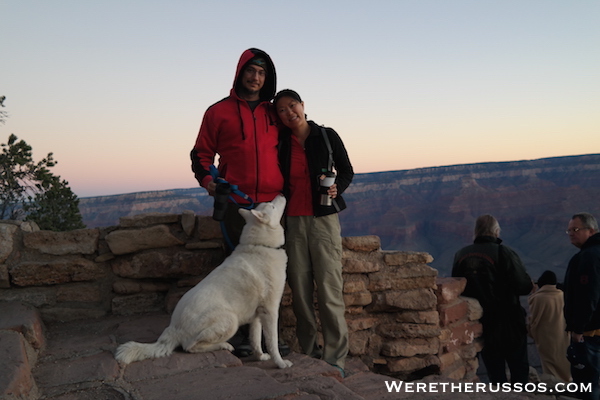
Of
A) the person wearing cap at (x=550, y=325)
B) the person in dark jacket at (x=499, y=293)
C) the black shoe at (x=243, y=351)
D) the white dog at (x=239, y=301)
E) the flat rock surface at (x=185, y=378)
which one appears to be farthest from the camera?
the person wearing cap at (x=550, y=325)

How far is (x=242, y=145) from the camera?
3.74m

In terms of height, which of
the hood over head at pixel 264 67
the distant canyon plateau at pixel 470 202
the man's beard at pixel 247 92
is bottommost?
the distant canyon plateau at pixel 470 202

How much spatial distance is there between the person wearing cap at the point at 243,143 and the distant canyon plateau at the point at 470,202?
2526 inches

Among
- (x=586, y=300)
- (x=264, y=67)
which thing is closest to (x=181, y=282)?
(x=264, y=67)

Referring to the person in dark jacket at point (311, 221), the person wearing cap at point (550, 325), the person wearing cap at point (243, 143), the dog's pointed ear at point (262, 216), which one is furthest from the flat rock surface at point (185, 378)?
the person wearing cap at point (550, 325)

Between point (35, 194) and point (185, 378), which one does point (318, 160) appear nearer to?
point (185, 378)

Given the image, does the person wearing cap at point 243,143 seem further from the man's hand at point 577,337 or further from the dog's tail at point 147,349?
the man's hand at point 577,337

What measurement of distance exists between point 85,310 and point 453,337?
4254mm

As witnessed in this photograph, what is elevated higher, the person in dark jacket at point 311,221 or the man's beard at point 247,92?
the man's beard at point 247,92

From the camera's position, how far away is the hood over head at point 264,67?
12.6 feet

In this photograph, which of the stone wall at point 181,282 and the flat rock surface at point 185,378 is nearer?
the flat rock surface at point 185,378

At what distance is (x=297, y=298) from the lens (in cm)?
389

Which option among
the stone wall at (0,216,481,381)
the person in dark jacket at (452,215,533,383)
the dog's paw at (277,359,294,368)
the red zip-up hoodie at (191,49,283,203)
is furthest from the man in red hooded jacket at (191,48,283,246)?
the person in dark jacket at (452,215,533,383)

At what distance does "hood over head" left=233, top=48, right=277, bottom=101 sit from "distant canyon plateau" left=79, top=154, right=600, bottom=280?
64.1 meters
